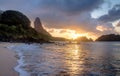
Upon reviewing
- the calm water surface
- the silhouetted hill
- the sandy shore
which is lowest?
the calm water surface

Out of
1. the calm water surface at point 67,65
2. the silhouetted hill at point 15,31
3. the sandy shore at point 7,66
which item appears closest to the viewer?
the sandy shore at point 7,66

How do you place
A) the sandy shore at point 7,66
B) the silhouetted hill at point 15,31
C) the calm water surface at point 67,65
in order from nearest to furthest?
the sandy shore at point 7,66
the calm water surface at point 67,65
the silhouetted hill at point 15,31

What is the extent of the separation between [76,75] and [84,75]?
82 centimetres

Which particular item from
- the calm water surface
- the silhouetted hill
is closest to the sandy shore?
the calm water surface

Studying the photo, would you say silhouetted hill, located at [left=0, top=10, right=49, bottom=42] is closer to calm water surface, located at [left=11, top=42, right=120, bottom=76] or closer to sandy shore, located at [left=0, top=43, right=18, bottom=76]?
calm water surface, located at [left=11, top=42, right=120, bottom=76]

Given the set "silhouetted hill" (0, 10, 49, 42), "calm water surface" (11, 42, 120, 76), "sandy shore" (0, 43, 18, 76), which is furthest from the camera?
"silhouetted hill" (0, 10, 49, 42)

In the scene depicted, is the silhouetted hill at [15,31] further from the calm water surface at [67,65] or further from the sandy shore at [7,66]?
the sandy shore at [7,66]

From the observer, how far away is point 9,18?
7746 inches

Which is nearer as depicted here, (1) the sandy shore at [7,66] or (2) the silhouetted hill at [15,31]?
(1) the sandy shore at [7,66]

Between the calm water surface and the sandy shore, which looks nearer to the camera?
the sandy shore

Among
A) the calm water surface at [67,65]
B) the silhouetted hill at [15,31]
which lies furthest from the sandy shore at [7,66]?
the silhouetted hill at [15,31]

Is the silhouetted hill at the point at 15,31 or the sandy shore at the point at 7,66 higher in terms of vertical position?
the silhouetted hill at the point at 15,31

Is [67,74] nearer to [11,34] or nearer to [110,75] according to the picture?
[110,75]

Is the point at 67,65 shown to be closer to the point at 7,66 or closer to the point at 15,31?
the point at 7,66
